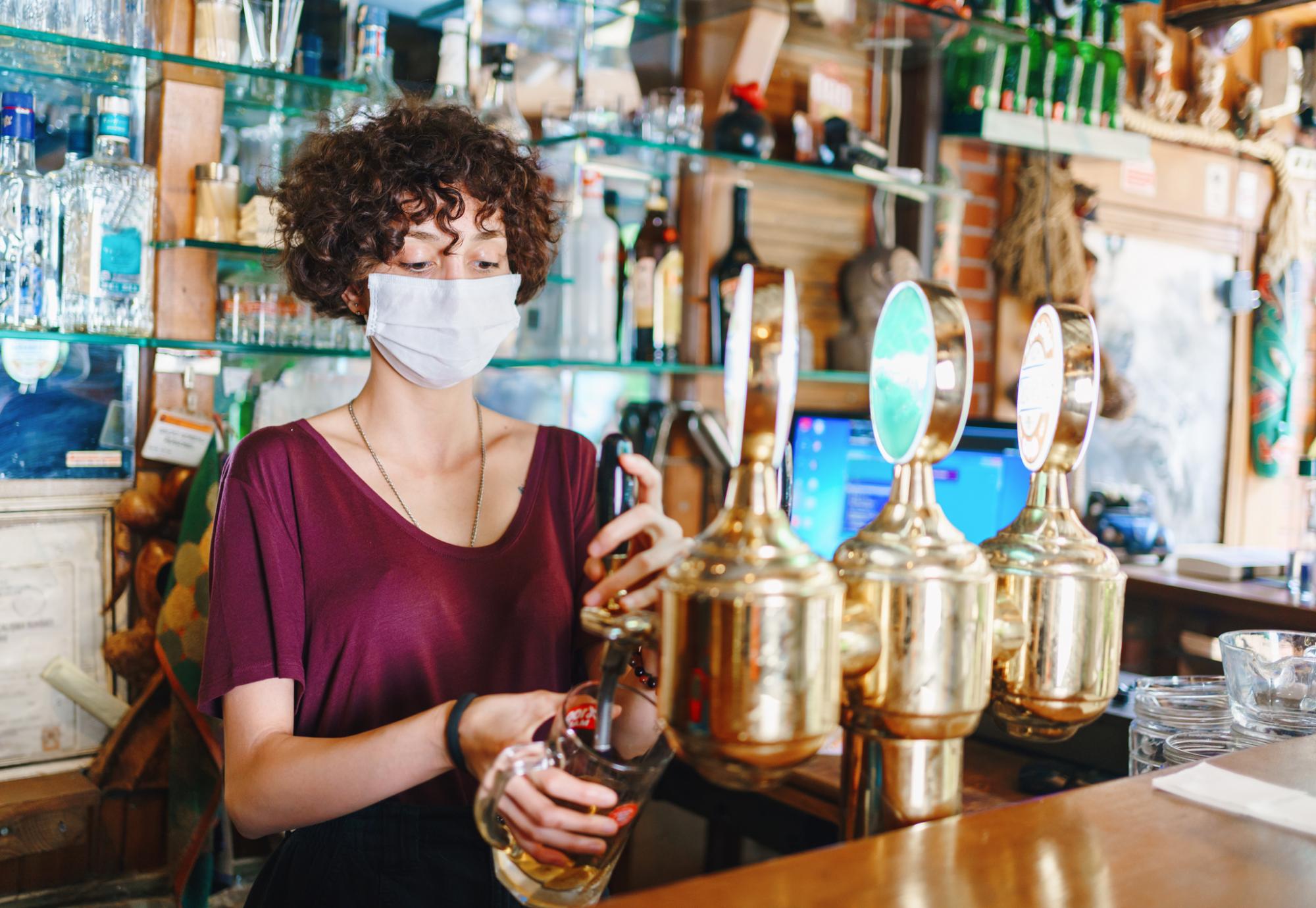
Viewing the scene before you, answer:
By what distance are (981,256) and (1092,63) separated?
0.59 m

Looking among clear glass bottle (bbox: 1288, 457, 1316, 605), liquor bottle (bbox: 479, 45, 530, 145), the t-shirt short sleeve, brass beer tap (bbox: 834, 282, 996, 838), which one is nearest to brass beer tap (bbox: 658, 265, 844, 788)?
brass beer tap (bbox: 834, 282, 996, 838)

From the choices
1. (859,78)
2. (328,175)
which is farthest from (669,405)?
(328,175)

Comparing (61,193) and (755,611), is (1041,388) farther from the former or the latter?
(61,193)

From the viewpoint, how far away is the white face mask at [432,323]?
1.43m

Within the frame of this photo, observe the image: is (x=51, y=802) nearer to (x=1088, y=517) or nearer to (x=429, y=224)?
(x=429, y=224)

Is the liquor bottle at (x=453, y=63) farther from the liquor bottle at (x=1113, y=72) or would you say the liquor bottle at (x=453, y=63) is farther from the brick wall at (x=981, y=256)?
the liquor bottle at (x=1113, y=72)

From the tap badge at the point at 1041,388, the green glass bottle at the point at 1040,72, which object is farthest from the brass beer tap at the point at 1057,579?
the green glass bottle at the point at 1040,72

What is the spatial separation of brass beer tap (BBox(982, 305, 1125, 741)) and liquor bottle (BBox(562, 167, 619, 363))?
1.80 m

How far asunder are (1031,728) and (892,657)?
16 cm

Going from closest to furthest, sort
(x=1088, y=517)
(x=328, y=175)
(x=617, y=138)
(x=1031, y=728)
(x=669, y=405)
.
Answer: (x=1031, y=728) < (x=328, y=175) < (x=617, y=138) < (x=669, y=405) < (x=1088, y=517)

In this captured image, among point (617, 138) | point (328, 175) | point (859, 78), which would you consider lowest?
point (328, 175)

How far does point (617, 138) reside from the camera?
2.39m

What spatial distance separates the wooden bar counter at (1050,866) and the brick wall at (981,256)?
2.68 m

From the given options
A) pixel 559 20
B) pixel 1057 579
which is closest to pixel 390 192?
pixel 1057 579
